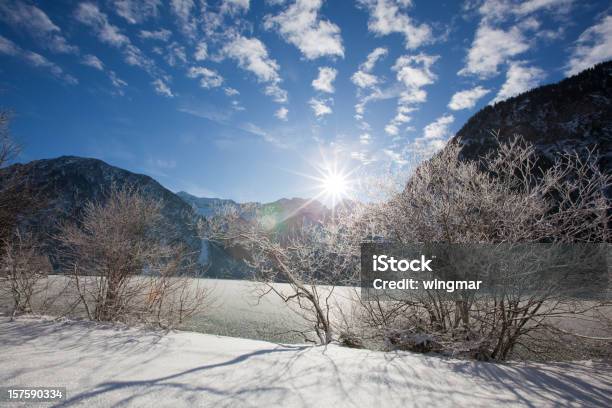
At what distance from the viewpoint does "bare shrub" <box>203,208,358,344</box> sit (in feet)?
21.6

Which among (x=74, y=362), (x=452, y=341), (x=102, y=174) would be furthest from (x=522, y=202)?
(x=102, y=174)

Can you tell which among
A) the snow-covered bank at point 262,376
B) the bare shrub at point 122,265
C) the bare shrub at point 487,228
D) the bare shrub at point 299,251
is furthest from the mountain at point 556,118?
the snow-covered bank at point 262,376

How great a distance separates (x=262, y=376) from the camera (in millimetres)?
2727

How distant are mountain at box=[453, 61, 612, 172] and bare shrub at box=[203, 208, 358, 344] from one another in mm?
36276

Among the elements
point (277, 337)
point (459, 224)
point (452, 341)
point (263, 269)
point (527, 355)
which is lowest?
point (277, 337)

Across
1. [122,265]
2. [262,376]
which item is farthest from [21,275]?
[262,376]

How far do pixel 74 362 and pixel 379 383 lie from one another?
3061mm

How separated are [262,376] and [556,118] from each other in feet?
201

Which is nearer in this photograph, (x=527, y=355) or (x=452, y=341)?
(x=452, y=341)

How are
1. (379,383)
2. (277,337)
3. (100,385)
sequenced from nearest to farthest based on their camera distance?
(100,385) → (379,383) → (277,337)

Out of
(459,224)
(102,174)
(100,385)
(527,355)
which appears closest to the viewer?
(100,385)

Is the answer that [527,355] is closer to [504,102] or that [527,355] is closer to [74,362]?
[74,362]

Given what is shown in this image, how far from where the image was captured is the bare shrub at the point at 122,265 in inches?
267

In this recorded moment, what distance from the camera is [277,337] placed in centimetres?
1088
